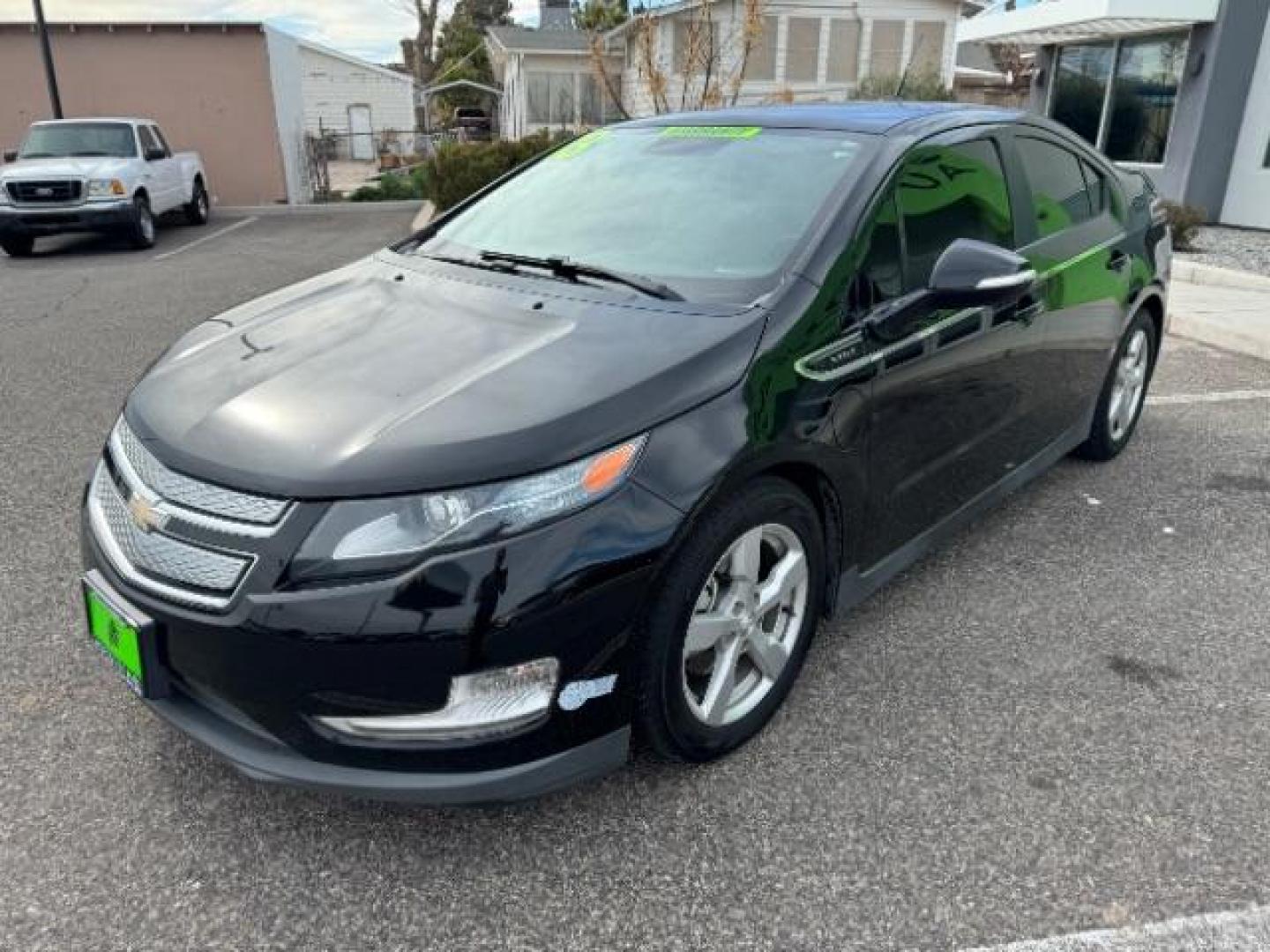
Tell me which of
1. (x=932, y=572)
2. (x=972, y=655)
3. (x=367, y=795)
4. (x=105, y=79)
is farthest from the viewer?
(x=105, y=79)

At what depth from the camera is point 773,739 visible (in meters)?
Answer: 2.69

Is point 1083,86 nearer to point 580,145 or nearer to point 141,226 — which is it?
point 141,226

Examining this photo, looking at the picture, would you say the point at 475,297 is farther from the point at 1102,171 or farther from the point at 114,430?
the point at 1102,171

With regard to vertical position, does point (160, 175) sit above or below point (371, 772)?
below

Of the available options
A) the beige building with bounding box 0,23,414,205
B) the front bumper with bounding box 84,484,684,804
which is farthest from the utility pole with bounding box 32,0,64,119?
the front bumper with bounding box 84,484,684,804

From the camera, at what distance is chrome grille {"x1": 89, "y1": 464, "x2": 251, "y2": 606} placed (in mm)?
2037

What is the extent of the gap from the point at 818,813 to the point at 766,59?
92.9 feet

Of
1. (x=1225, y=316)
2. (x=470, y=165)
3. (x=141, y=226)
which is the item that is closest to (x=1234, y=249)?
(x=1225, y=316)

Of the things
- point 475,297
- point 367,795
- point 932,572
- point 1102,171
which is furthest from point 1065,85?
point 367,795

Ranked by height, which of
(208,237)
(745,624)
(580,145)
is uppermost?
(580,145)

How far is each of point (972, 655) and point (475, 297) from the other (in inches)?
73.6

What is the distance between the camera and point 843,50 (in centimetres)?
2817

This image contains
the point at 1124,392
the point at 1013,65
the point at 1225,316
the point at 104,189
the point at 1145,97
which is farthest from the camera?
the point at 1013,65

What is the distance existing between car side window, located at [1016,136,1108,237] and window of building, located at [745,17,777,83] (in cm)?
2494
